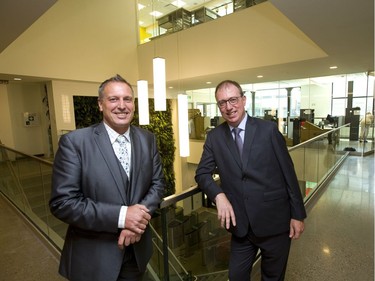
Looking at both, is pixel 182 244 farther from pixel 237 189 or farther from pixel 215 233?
pixel 237 189

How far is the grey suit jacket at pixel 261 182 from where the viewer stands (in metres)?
1.41

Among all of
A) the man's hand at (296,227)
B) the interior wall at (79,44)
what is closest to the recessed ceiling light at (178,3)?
the interior wall at (79,44)

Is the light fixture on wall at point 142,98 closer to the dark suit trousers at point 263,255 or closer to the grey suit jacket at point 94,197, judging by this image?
the grey suit jacket at point 94,197

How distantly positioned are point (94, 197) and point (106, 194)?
6 cm

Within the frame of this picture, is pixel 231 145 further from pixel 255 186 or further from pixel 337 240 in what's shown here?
pixel 337 240

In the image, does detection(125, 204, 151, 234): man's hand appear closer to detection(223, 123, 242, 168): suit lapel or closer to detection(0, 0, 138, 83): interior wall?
detection(223, 123, 242, 168): suit lapel

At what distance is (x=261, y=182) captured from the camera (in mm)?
1407

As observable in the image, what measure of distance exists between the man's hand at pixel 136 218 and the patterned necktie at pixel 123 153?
0.21m

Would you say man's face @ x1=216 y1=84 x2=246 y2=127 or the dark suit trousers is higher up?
man's face @ x1=216 y1=84 x2=246 y2=127

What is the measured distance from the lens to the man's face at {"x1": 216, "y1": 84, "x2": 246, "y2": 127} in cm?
143

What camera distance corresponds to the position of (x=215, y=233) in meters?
2.54

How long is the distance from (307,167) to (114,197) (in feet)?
13.5

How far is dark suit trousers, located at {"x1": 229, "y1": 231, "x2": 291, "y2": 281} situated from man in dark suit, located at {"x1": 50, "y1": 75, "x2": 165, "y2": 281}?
603mm

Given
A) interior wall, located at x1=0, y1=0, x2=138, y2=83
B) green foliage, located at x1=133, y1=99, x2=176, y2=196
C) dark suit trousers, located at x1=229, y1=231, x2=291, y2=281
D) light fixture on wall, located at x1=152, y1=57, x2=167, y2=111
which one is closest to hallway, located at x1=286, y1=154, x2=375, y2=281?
dark suit trousers, located at x1=229, y1=231, x2=291, y2=281
